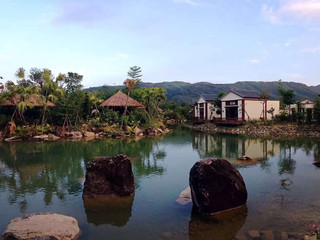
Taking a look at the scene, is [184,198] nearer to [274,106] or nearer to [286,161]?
[286,161]

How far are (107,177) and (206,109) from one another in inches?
1229

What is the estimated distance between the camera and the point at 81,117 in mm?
30344

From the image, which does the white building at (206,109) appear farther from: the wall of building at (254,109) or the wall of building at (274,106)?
the wall of building at (274,106)

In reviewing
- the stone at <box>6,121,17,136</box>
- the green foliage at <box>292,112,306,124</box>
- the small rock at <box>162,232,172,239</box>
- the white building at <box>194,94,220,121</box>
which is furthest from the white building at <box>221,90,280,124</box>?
the small rock at <box>162,232,172,239</box>

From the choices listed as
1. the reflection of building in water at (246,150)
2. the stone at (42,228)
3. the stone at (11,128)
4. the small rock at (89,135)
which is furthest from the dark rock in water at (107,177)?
the stone at (11,128)

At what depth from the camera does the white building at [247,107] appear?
3174 cm

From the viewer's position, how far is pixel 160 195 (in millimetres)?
9594

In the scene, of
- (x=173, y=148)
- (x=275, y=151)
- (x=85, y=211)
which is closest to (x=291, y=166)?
(x=275, y=151)

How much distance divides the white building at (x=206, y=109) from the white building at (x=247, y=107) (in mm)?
3812

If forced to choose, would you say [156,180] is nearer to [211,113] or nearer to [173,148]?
[173,148]

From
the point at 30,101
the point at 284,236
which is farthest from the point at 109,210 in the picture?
the point at 30,101

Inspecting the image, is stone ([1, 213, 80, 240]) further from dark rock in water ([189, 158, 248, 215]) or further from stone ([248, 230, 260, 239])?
stone ([248, 230, 260, 239])

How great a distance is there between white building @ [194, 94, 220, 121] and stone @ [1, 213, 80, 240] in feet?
103

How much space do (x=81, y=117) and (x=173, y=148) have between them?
1386 cm
